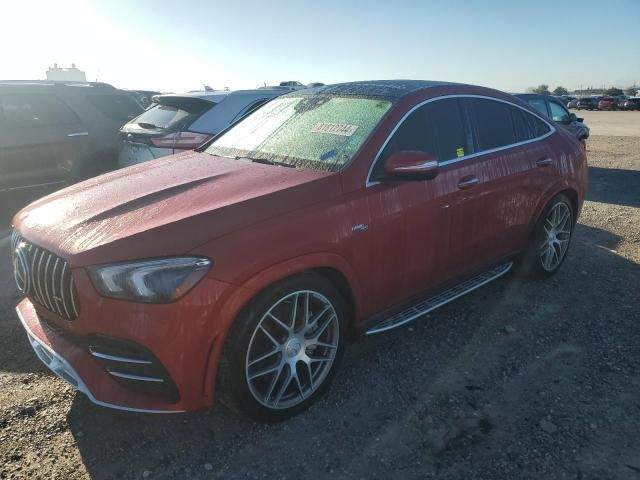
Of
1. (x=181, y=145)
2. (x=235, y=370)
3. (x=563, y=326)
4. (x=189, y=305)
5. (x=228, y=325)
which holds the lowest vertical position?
(x=563, y=326)

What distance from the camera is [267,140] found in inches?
140

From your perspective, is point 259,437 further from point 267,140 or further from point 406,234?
point 267,140

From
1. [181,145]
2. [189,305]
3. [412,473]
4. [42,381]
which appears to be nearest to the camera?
[189,305]

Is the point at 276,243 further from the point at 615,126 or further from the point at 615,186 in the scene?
the point at 615,126

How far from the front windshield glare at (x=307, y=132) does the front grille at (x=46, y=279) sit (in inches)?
56.7

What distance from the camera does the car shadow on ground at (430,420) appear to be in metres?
2.46

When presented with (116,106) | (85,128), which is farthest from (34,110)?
(116,106)

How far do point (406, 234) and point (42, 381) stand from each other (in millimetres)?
2499

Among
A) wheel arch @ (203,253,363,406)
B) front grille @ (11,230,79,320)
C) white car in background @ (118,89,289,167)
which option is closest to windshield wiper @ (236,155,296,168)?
wheel arch @ (203,253,363,406)

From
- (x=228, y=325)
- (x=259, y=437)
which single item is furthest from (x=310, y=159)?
(x=259, y=437)

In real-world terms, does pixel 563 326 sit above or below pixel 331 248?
below

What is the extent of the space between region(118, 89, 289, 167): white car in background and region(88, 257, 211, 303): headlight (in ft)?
11.5

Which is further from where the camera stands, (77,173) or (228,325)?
(77,173)

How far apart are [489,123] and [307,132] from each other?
1.52 meters
